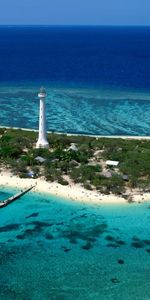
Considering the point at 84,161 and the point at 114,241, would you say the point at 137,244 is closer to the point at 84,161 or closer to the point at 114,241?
the point at 114,241

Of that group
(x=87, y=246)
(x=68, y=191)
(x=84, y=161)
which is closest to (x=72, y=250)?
(x=87, y=246)

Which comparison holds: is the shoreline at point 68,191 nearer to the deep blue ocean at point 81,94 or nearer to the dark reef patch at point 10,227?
the dark reef patch at point 10,227

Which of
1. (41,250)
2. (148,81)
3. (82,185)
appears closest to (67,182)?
(82,185)

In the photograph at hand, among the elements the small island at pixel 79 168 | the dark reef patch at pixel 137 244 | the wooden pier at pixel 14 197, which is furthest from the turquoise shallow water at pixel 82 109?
the dark reef patch at pixel 137 244

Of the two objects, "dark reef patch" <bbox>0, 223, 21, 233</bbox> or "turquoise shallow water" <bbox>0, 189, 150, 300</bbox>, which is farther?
"dark reef patch" <bbox>0, 223, 21, 233</bbox>

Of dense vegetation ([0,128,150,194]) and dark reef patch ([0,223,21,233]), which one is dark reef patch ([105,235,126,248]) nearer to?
dark reef patch ([0,223,21,233])

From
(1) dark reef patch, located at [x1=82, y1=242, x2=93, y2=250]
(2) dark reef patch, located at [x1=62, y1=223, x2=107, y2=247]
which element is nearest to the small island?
(2) dark reef patch, located at [x1=62, y1=223, x2=107, y2=247]

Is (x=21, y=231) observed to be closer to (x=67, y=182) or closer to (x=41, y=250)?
(x=41, y=250)
